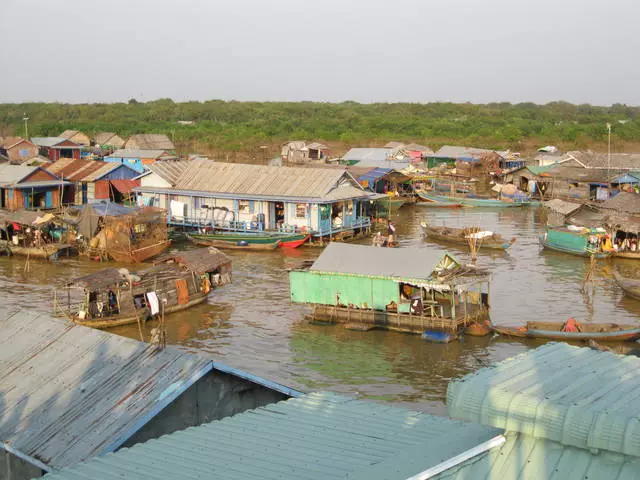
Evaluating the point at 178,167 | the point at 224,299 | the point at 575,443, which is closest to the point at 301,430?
the point at 575,443

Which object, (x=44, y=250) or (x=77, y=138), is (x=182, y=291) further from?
(x=77, y=138)

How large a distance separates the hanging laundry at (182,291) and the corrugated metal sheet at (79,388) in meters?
8.58

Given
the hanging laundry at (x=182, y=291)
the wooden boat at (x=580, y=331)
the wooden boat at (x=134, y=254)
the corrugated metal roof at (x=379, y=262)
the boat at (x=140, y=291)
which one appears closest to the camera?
the wooden boat at (x=580, y=331)

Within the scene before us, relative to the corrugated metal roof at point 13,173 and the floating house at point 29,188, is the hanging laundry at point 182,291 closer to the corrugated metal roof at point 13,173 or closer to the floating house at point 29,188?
the floating house at point 29,188

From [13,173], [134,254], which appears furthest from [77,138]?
[134,254]

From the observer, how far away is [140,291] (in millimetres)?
18734

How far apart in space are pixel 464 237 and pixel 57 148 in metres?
37.4

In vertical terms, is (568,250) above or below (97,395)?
below

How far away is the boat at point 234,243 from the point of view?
2805 cm

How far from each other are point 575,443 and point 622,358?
1569 millimetres

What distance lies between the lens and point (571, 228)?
27.9 metres

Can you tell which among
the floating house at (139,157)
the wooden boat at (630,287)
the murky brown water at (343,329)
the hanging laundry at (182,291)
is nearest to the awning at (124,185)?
the floating house at (139,157)

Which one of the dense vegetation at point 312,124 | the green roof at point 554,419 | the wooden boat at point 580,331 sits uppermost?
the dense vegetation at point 312,124

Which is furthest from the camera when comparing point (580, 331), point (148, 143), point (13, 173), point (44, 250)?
point (148, 143)
